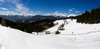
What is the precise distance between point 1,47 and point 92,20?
1996 inches

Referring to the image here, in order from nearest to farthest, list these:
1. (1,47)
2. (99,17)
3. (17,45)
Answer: (1,47)
(17,45)
(99,17)

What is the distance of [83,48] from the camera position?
589 centimetres

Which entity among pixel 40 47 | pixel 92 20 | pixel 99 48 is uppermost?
pixel 92 20

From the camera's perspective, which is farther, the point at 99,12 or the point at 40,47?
the point at 99,12

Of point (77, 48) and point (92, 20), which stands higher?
point (92, 20)

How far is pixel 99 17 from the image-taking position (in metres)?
41.6

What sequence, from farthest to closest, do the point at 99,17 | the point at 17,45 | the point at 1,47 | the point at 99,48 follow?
the point at 99,17
the point at 99,48
the point at 17,45
the point at 1,47

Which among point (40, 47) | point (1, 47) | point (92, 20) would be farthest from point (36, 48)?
point (92, 20)

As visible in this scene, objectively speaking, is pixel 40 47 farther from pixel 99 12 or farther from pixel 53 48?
pixel 99 12

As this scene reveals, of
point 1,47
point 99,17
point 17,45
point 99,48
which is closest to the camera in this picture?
point 1,47

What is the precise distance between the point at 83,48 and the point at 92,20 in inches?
1790

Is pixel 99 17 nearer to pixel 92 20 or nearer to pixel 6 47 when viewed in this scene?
pixel 92 20

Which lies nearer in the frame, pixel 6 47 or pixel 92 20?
pixel 6 47

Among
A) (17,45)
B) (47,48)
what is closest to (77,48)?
(47,48)
